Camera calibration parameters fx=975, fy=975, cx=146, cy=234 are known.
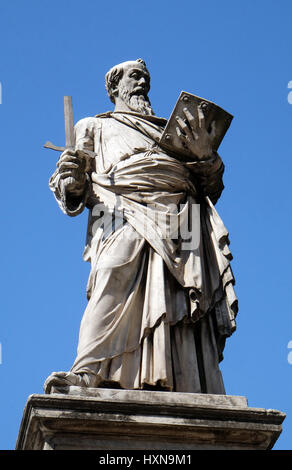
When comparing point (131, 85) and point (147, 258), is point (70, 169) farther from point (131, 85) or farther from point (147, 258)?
point (131, 85)

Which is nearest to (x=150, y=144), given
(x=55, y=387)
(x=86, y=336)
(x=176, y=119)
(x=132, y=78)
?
(x=176, y=119)

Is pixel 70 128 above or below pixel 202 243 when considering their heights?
above

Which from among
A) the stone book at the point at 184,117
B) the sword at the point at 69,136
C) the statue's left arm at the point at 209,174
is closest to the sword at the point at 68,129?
the sword at the point at 69,136

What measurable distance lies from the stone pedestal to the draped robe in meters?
0.55

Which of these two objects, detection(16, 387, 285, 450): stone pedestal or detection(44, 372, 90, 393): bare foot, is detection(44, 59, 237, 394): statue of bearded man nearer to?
detection(44, 372, 90, 393): bare foot

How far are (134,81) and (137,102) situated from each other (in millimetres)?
295

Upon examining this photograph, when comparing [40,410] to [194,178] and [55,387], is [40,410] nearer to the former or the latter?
[55,387]

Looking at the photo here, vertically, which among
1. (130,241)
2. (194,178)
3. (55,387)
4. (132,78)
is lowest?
(55,387)

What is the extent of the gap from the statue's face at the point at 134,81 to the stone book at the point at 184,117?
115 centimetres

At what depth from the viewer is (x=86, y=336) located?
344 inches

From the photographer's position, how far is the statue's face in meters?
11.2

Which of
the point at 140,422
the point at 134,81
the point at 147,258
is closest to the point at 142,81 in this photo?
the point at 134,81

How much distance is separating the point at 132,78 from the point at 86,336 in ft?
12.3
